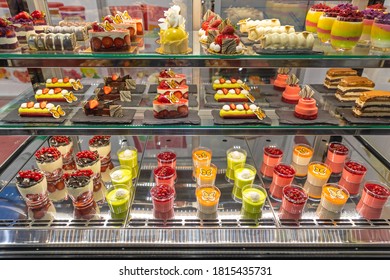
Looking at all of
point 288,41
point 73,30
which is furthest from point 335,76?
point 73,30

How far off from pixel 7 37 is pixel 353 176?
2667mm

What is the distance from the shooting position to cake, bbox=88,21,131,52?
1763 mm

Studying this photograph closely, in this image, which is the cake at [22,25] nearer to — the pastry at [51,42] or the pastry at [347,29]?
the pastry at [51,42]

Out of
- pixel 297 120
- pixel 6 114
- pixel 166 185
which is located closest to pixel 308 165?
pixel 297 120

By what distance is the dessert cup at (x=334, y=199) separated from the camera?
221cm

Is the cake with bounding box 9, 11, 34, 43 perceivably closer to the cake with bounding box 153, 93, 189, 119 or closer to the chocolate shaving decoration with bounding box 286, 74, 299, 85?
the cake with bounding box 153, 93, 189, 119

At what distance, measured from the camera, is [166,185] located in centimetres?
235

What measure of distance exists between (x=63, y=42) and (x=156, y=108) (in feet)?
2.20

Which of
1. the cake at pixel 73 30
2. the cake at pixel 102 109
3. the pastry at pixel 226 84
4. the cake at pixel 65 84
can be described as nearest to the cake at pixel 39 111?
the cake at pixel 102 109

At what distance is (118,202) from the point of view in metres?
2.22

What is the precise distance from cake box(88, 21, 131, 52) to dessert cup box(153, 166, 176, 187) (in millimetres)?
1041

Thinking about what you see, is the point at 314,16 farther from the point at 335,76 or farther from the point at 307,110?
the point at 307,110

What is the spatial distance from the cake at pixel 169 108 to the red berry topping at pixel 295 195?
0.96 metres

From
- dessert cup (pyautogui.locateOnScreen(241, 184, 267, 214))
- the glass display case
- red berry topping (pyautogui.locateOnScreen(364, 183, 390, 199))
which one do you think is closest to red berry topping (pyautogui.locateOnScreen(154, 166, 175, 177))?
the glass display case
